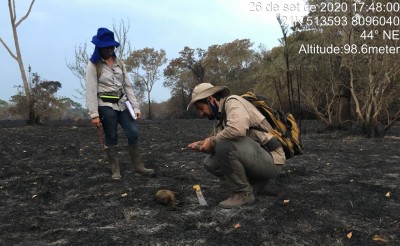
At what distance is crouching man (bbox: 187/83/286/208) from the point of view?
3.15 meters

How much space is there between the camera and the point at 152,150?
753cm

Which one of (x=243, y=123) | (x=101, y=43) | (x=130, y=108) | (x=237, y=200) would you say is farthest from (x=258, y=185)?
(x=101, y=43)

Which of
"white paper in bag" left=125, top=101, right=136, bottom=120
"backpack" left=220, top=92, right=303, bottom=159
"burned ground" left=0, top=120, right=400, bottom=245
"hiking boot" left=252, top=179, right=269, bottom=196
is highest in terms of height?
"white paper in bag" left=125, top=101, right=136, bottom=120

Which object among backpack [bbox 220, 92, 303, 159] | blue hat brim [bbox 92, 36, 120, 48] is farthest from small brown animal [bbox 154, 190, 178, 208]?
blue hat brim [bbox 92, 36, 120, 48]

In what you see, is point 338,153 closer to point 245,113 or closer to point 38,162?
point 245,113

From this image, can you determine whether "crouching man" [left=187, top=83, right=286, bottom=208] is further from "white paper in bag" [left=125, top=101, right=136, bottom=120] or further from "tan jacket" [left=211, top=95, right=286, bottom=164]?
"white paper in bag" [left=125, top=101, right=136, bottom=120]

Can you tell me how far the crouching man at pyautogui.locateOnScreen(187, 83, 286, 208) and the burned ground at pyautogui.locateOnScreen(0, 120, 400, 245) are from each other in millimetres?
286

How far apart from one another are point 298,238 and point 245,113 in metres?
1.06

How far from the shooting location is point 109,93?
457 cm

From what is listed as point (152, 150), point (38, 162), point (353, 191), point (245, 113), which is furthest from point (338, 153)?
point (38, 162)

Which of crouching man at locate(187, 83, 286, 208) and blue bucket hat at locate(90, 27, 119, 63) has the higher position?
blue bucket hat at locate(90, 27, 119, 63)

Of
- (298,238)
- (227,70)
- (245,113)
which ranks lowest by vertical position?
(298,238)

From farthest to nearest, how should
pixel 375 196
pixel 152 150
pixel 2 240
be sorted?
pixel 152 150 → pixel 375 196 → pixel 2 240

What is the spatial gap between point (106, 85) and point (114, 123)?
47 centimetres
